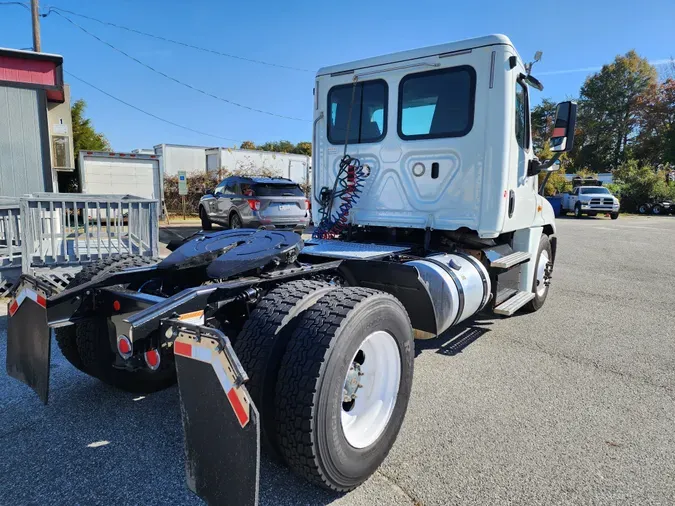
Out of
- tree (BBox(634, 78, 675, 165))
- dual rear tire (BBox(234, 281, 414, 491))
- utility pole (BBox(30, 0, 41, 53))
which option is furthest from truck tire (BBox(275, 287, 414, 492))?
tree (BBox(634, 78, 675, 165))

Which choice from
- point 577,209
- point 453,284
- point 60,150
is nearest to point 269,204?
point 60,150

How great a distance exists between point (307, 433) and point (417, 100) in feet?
11.5

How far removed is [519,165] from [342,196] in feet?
6.14

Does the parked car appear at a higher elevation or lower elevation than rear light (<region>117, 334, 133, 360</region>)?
higher

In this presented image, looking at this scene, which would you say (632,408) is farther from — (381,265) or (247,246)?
(247,246)

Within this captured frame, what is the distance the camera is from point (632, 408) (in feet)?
11.2

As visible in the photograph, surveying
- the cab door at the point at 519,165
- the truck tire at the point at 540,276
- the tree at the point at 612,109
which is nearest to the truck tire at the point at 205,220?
the truck tire at the point at 540,276

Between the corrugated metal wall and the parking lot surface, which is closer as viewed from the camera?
the parking lot surface

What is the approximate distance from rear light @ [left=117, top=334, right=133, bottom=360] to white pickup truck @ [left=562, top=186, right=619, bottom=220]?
29.7m

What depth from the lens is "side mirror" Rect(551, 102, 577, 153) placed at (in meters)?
4.64

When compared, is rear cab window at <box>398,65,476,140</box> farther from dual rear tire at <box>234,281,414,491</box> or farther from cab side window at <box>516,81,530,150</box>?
dual rear tire at <box>234,281,414,491</box>

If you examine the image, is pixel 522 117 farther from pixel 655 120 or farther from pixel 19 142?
pixel 655 120

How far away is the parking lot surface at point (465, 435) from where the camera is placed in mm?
2395

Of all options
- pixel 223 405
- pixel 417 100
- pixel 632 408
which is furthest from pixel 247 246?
pixel 632 408
